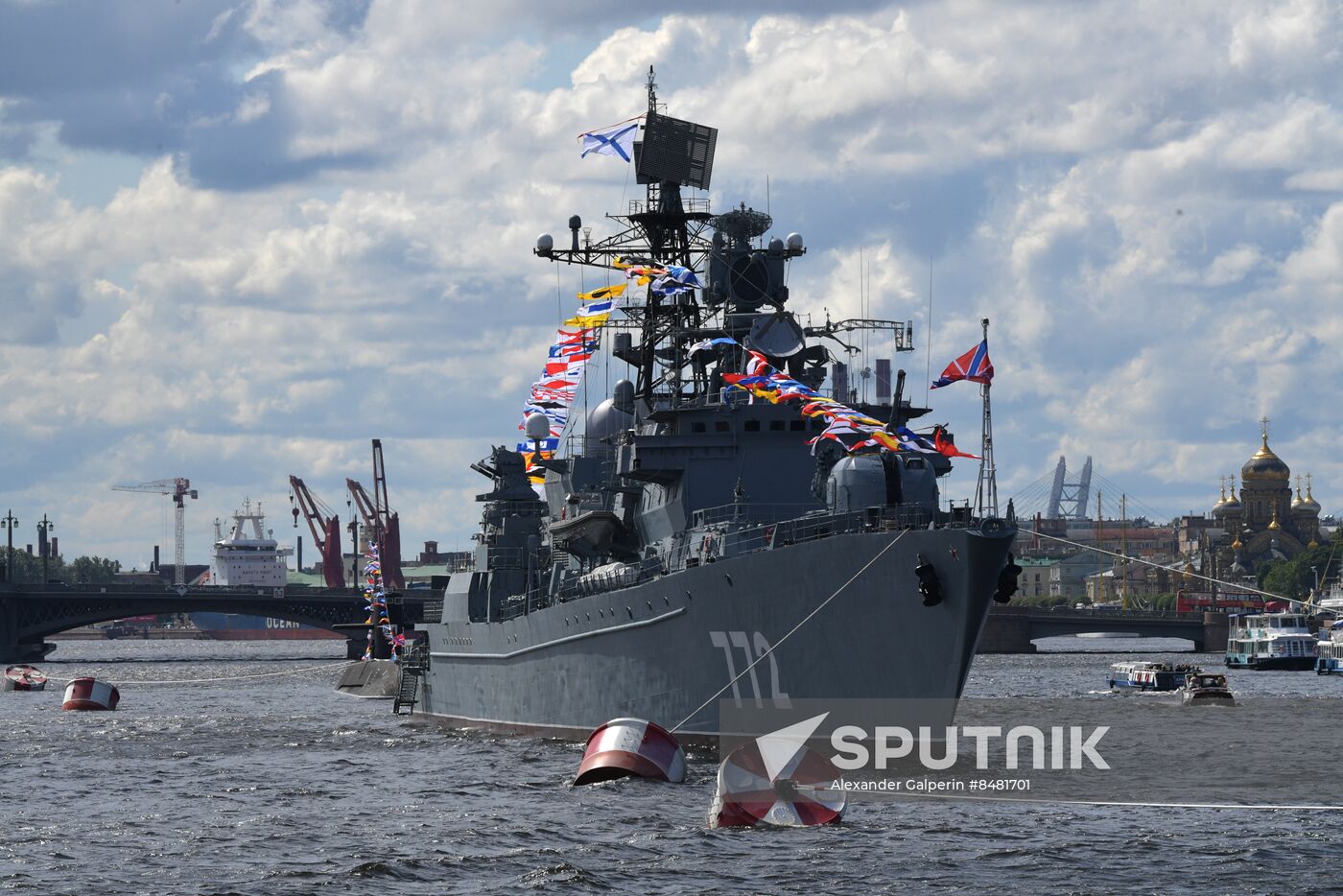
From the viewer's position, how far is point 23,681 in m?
86.4

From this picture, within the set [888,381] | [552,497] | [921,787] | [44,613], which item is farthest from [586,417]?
[44,613]

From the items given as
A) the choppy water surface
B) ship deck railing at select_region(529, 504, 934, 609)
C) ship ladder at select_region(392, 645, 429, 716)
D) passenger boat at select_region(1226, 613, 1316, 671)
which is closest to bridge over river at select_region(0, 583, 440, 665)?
passenger boat at select_region(1226, 613, 1316, 671)

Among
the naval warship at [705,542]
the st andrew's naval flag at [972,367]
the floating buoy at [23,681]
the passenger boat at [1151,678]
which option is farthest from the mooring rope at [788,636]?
the floating buoy at [23,681]

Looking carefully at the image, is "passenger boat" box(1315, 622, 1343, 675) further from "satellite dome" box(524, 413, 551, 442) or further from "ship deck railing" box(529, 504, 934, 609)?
"ship deck railing" box(529, 504, 934, 609)

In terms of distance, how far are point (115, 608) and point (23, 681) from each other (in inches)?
1626

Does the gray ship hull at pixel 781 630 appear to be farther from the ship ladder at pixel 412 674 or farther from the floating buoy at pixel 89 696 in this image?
the floating buoy at pixel 89 696

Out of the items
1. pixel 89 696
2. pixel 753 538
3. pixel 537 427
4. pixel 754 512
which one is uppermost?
pixel 537 427

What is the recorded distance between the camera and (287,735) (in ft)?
171

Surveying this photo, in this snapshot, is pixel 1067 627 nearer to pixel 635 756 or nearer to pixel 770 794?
pixel 635 756

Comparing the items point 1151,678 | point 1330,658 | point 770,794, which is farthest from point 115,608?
point 770,794

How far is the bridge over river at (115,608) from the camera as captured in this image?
125m

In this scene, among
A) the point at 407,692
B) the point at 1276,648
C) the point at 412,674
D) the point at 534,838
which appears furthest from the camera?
the point at 1276,648

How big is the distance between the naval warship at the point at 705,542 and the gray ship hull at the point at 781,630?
4 centimetres

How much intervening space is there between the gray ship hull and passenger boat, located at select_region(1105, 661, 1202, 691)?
145 feet
